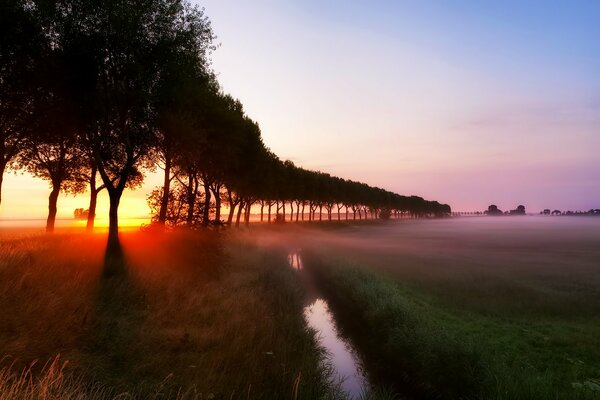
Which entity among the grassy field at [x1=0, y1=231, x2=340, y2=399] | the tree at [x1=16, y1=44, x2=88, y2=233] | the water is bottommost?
the water

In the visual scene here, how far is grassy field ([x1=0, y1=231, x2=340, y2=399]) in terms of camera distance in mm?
8609

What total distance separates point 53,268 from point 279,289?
12395 mm

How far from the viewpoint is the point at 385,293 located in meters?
21.2

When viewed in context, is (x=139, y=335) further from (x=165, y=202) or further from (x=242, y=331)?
(x=165, y=202)

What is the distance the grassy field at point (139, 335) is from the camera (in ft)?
28.2

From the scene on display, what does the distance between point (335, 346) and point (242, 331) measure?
523 cm

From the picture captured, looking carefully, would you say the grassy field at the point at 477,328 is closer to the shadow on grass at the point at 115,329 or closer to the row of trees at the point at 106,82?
the shadow on grass at the point at 115,329

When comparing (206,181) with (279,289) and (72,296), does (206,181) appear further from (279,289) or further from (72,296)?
(72,296)

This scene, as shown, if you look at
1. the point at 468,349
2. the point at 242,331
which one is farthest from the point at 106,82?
the point at 468,349

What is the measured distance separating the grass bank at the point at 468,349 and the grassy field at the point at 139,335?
10.3 feet

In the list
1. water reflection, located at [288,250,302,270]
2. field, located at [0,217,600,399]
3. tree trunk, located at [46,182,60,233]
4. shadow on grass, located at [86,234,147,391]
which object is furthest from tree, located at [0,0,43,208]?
water reflection, located at [288,250,302,270]

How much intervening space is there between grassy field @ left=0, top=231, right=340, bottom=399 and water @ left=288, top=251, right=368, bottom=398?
1.00 meters

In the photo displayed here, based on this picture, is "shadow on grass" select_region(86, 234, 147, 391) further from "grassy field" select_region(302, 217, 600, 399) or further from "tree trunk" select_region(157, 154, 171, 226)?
"tree trunk" select_region(157, 154, 171, 226)

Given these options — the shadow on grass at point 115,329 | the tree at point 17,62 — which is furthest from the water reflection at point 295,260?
the tree at point 17,62
